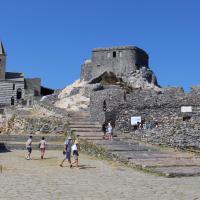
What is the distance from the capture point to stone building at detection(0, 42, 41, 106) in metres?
74.8

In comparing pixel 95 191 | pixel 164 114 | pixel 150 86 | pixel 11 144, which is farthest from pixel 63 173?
pixel 150 86

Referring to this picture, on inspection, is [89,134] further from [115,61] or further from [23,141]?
[115,61]

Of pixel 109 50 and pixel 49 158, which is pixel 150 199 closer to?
pixel 49 158

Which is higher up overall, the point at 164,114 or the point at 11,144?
the point at 164,114

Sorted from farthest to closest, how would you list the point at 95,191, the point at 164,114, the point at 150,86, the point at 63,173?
the point at 150,86
the point at 164,114
the point at 63,173
the point at 95,191

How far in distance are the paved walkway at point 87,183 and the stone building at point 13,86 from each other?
5060 cm

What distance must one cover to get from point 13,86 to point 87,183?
199 ft

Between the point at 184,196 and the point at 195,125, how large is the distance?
16.7 metres

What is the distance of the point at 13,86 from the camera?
76.4 metres

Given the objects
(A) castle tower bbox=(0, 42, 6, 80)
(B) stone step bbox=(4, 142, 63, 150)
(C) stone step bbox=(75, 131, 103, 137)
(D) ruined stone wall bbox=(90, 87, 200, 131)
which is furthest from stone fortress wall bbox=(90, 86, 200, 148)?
(A) castle tower bbox=(0, 42, 6, 80)

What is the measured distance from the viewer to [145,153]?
2716 centimetres

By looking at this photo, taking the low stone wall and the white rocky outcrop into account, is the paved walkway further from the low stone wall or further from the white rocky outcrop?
the white rocky outcrop

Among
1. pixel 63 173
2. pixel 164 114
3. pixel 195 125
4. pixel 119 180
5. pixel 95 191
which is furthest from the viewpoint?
pixel 164 114

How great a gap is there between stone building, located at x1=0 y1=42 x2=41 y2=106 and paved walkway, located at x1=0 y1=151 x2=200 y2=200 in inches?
1992
